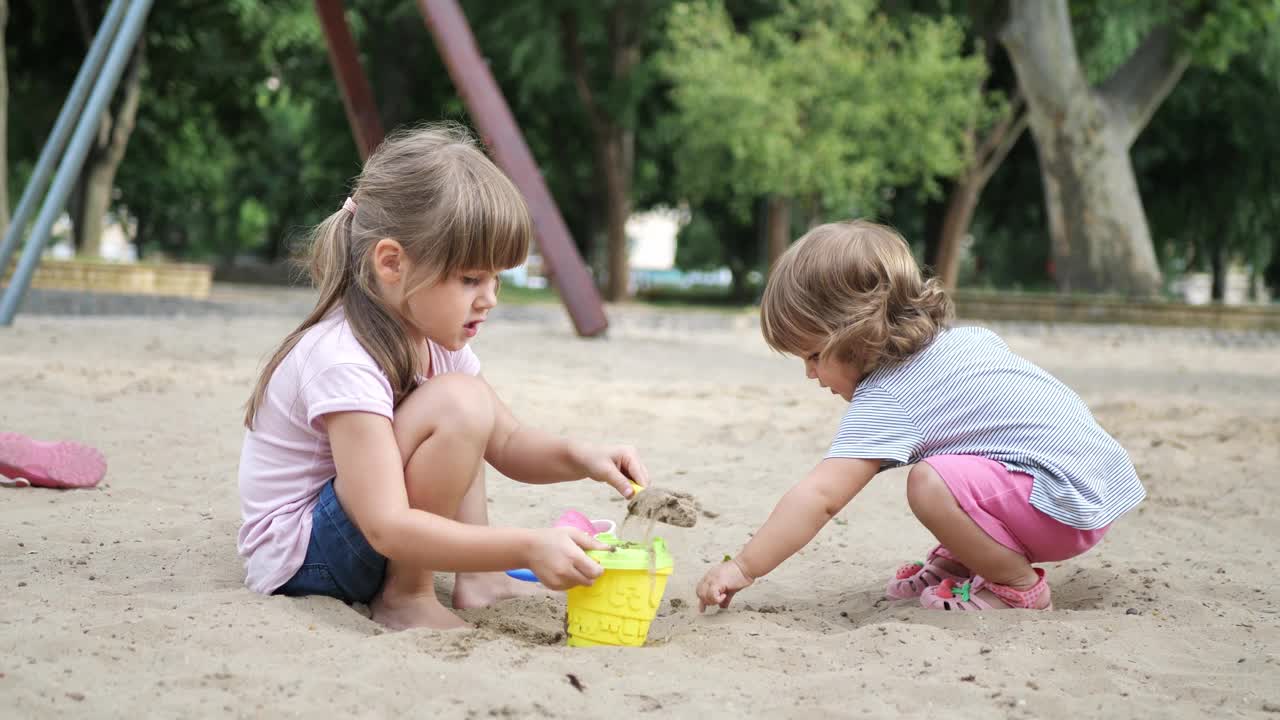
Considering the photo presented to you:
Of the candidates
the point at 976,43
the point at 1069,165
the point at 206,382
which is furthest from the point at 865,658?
the point at 976,43

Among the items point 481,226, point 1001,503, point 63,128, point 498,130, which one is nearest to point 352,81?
point 498,130

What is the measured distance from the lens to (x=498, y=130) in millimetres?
9102

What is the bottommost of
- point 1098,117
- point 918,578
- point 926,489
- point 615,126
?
point 918,578

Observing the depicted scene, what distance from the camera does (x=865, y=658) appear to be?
2.30 metres

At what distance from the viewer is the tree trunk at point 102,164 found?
1769cm

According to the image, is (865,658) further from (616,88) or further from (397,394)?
(616,88)

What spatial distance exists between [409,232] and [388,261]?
3.0 inches

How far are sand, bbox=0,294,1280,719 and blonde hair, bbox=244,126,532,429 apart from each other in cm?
51

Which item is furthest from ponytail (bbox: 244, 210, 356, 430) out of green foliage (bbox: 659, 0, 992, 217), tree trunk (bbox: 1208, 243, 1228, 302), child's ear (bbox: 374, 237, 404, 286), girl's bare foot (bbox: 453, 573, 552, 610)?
tree trunk (bbox: 1208, 243, 1228, 302)

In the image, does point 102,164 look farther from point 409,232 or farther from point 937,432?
point 937,432

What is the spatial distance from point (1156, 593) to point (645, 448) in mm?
2233

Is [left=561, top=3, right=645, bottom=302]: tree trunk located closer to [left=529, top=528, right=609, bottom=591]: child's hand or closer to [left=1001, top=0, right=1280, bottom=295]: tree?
[left=1001, top=0, right=1280, bottom=295]: tree

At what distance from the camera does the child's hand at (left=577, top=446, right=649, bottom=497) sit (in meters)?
2.66

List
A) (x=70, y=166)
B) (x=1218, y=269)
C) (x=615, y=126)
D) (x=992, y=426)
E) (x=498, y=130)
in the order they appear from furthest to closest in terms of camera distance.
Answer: (x=1218, y=269) → (x=615, y=126) → (x=498, y=130) → (x=70, y=166) → (x=992, y=426)
